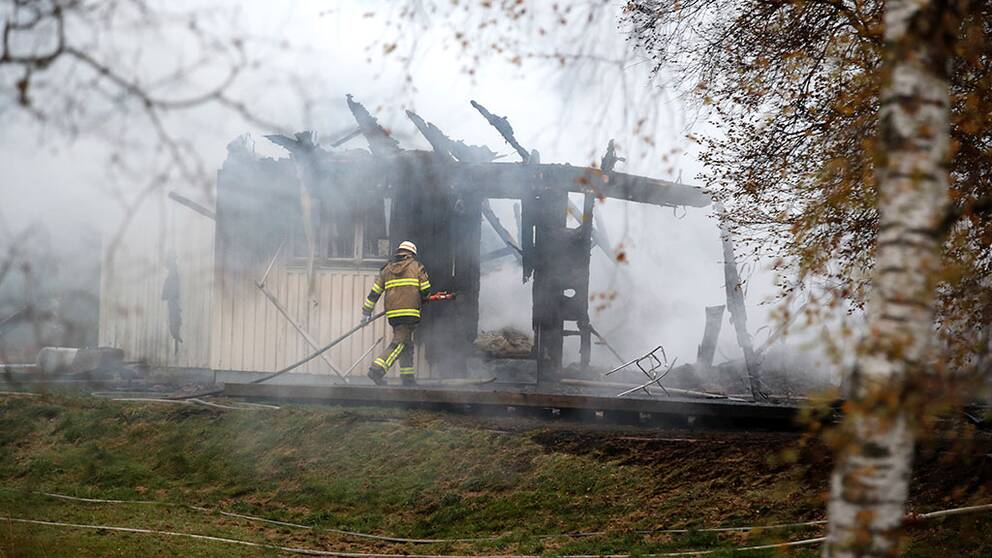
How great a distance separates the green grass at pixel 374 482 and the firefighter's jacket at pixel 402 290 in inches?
62.3

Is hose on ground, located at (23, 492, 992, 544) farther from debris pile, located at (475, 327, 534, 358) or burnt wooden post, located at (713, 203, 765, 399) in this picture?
debris pile, located at (475, 327, 534, 358)

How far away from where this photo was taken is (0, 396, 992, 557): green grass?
265 inches

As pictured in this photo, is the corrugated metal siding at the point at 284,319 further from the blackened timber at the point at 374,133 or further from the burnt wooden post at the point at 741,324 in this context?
the burnt wooden post at the point at 741,324

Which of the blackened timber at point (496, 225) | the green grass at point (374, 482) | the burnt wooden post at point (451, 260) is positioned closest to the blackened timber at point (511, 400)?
Answer: the green grass at point (374, 482)

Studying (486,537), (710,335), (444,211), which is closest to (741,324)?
(710,335)

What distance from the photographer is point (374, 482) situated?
859cm

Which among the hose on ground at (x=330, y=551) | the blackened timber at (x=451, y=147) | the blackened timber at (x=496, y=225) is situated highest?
the blackened timber at (x=451, y=147)

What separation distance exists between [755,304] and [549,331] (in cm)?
587

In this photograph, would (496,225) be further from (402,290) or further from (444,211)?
(402,290)

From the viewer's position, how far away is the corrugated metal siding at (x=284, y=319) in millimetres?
13633

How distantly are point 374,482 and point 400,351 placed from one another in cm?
314

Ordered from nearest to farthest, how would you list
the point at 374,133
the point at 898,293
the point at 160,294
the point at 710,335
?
the point at 898,293 → the point at 374,133 → the point at 710,335 → the point at 160,294

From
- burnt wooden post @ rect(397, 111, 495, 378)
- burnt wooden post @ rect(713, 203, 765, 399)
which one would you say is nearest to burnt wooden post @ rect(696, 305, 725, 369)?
burnt wooden post @ rect(713, 203, 765, 399)

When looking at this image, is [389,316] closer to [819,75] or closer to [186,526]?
[186,526]
